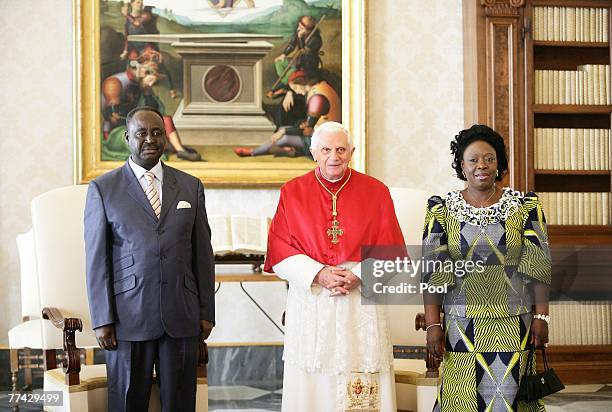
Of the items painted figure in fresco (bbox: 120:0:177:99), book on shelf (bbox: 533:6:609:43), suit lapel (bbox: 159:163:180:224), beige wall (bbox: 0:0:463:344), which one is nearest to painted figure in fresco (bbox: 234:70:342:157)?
beige wall (bbox: 0:0:463:344)

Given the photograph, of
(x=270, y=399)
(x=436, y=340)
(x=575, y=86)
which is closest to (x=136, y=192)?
(x=436, y=340)

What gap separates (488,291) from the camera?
136 inches

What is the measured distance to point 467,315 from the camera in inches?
136

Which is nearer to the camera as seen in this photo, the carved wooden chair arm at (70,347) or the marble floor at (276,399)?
the carved wooden chair arm at (70,347)

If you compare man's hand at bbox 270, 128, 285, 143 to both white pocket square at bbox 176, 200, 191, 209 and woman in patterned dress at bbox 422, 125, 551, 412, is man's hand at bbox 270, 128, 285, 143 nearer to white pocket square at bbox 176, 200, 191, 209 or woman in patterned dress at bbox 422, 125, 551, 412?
white pocket square at bbox 176, 200, 191, 209

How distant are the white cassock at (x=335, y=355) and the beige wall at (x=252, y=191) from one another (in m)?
2.82

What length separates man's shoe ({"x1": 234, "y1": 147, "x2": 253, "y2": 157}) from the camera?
6.61 meters

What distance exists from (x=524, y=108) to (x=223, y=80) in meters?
2.36

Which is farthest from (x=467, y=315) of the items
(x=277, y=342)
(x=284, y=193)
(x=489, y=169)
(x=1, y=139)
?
(x=1, y=139)

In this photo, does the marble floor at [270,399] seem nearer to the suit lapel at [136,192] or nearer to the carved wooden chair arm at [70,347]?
the carved wooden chair arm at [70,347]

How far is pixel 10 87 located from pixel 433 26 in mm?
3414

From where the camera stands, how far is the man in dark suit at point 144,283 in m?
3.62

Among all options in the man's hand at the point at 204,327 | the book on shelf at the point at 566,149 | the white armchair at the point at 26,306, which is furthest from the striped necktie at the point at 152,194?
the book on shelf at the point at 566,149

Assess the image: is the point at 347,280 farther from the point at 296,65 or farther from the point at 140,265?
the point at 296,65
